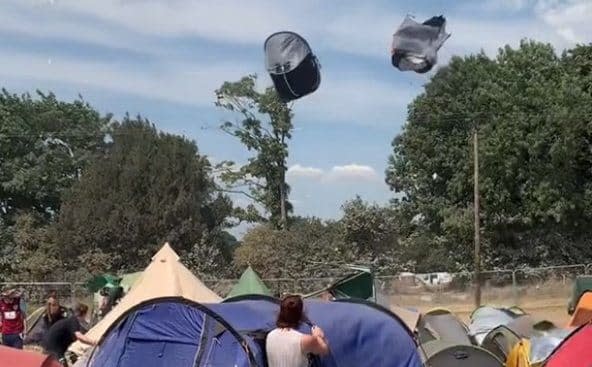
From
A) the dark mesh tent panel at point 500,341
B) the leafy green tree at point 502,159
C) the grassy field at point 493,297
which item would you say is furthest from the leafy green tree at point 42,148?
the dark mesh tent panel at point 500,341

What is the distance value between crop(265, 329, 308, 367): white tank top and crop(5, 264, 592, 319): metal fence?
2305 centimetres

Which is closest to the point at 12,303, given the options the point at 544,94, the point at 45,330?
the point at 45,330

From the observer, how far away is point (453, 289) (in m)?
34.1

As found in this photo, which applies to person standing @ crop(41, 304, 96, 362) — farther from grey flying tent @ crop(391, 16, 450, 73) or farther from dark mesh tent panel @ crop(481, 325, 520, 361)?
grey flying tent @ crop(391, 16, 450, 73)

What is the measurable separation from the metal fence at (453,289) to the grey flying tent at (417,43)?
55.8ft

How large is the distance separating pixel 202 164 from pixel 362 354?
135ft

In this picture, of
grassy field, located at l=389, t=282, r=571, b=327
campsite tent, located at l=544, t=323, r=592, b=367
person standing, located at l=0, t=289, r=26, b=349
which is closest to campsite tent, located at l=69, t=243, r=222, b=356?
person standing, located at l=0, t=289, r=26, b=349

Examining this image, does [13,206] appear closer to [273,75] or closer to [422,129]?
[422,129]

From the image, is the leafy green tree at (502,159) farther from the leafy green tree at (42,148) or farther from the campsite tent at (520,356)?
the campsite tent at (520,356)

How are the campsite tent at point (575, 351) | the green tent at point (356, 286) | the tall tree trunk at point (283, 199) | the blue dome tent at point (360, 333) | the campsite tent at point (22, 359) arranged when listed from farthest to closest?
the tall tree trunk at point (283, 199)
the green tent at point (356, 286)
the blue dome tent at point (360, 333)
the campsite tent at point (575, 351)
the campsite tent at point (22, 359)

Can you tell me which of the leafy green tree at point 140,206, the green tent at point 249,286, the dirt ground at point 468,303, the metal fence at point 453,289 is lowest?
the dirt ground at point 468,303

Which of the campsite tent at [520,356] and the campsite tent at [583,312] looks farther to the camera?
the campsite tent at [583,312]

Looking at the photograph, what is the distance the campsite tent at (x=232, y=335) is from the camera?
8.33 meters

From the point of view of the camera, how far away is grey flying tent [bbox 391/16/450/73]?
14445 mm
